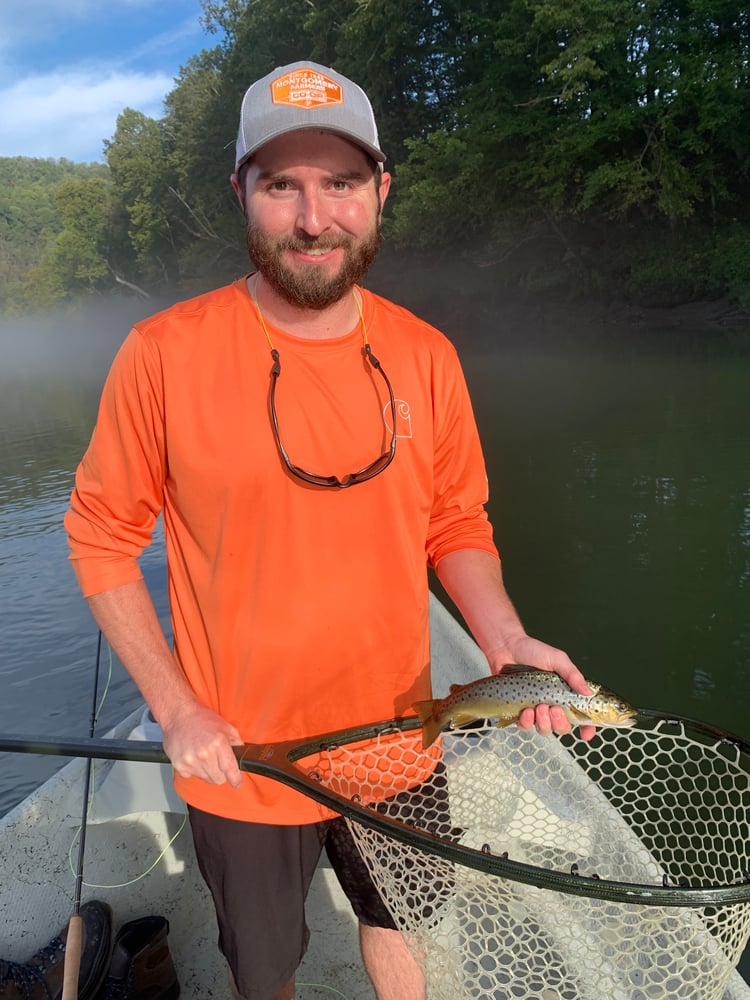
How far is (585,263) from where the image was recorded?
→ 32.3 metres

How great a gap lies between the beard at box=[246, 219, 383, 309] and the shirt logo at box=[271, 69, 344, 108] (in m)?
0.34

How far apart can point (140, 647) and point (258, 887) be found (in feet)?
2.57

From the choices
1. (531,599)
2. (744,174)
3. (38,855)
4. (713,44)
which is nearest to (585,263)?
(744,174)

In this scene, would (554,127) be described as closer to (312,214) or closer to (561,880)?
(312,214)

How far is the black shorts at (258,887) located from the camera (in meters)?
2.19

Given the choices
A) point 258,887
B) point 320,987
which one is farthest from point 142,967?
point 258,887

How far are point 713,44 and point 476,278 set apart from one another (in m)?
14.8

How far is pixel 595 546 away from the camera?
9492 mm

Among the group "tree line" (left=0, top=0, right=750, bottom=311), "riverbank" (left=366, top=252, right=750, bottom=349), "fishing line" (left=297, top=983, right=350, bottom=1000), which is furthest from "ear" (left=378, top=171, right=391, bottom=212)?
"tree line" (left=0, top=0, right=750, bottom=311)

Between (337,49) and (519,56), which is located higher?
(337,49)

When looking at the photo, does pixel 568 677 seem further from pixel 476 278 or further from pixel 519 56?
pixel 476 278

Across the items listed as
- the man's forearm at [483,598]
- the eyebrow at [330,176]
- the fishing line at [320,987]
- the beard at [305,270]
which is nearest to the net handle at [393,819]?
the man's forearm at [483,598]

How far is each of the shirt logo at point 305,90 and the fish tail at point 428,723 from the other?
1730 millimetres

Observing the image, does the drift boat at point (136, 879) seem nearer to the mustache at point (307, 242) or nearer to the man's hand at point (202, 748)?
the man's hand at point (202, 748)
